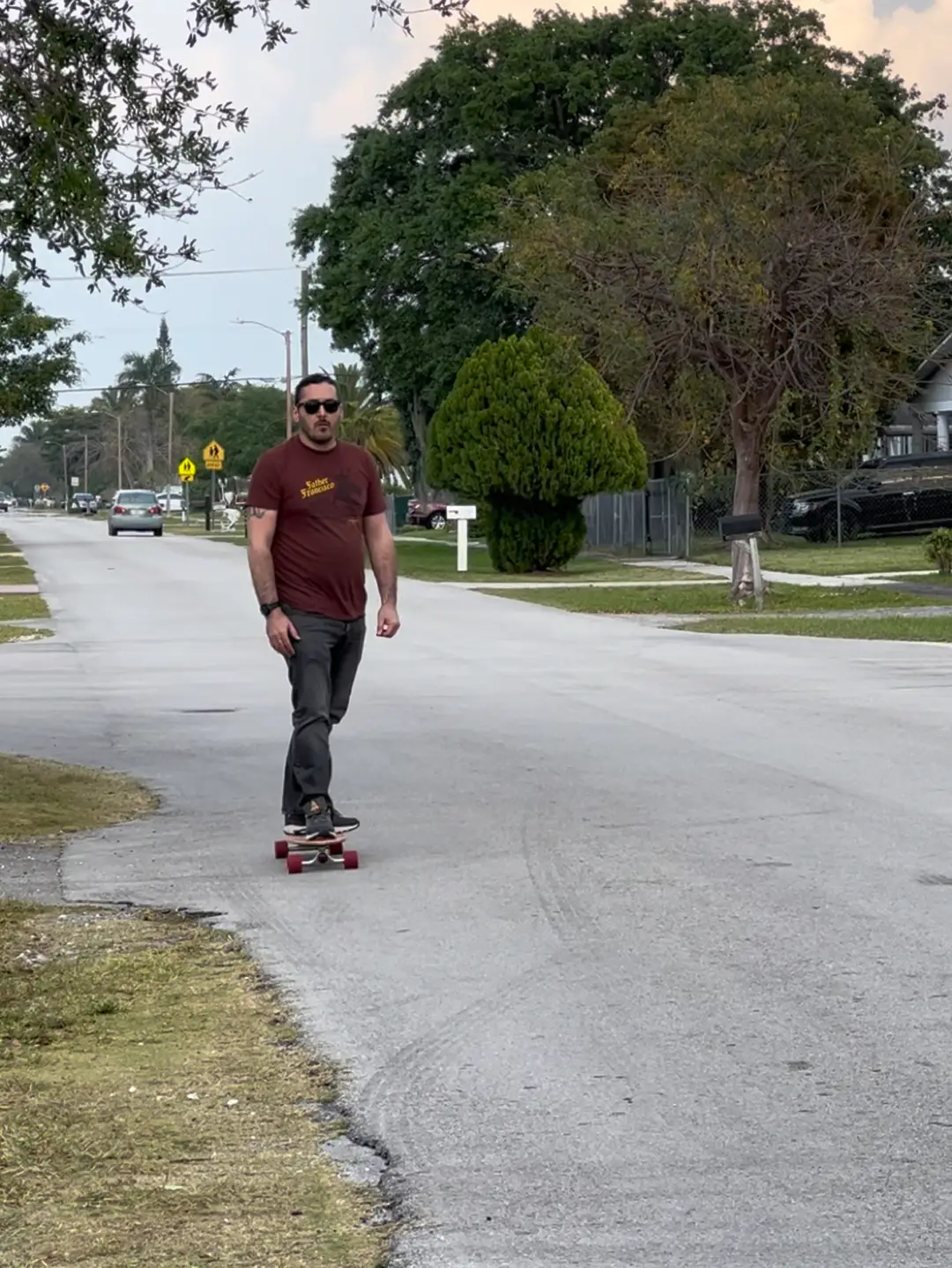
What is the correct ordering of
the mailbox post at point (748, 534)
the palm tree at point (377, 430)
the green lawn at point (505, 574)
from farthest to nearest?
the palm tree at point (377, 430) → the green lawn at point (505, 574) → the mailbox post at point (748, 534)

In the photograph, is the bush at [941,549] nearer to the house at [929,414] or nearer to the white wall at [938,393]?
the house at [929,414]

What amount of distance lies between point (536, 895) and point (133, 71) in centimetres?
621

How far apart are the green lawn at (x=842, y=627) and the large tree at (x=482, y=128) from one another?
25.2 meters

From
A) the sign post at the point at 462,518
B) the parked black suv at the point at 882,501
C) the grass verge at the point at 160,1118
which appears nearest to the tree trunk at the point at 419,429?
the parked black suv at the point at 882,501

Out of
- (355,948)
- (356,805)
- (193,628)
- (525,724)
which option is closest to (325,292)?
(193,628)

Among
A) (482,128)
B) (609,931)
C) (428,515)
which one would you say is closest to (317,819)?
(609,931)

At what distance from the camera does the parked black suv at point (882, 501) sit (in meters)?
49.7

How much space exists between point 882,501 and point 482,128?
1293cm

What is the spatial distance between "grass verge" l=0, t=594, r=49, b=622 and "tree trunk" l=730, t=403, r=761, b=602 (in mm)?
9617

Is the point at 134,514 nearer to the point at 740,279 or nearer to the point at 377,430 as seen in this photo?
the point at 377,430

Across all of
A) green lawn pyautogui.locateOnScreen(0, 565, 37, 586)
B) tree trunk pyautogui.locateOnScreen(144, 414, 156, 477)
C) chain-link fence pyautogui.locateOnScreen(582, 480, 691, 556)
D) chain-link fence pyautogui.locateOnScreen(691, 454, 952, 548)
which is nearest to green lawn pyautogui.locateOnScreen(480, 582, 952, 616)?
green lawn pyautogui.locateOnScreen(0, 565, 37, 586)

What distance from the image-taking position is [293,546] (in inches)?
376

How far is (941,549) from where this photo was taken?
33.5 meters

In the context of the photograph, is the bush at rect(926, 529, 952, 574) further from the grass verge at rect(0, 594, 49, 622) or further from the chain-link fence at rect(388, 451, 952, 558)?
the chain-link fence at rect(388, 451, 952, 558)
